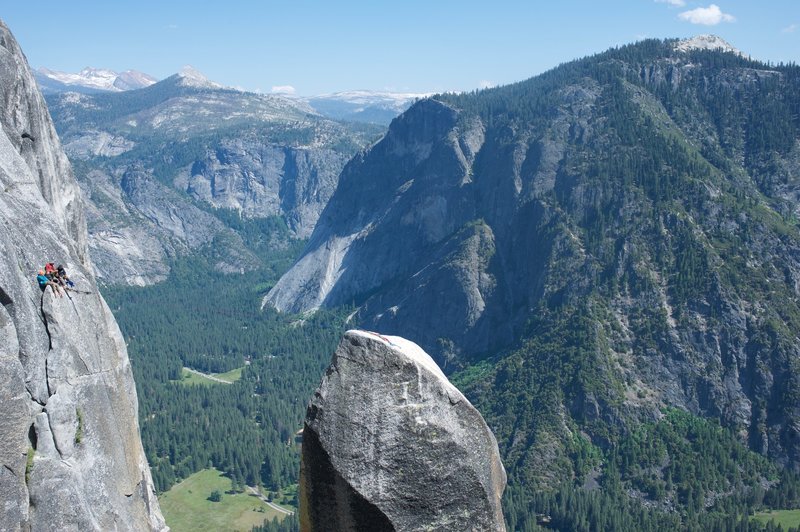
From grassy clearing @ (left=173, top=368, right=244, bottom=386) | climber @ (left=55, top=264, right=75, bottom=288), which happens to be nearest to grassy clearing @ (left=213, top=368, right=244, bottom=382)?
grassy clearing @ (left=173, top=368, right=244, bottom=386)

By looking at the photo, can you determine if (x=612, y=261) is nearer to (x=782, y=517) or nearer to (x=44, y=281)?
(x=782, y=517)

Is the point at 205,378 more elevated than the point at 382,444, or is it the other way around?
the point at 382,444

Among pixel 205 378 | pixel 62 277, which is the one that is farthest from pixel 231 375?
pixel 62 277

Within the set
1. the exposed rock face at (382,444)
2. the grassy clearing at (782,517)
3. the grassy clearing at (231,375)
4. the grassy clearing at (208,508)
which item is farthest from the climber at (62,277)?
the grassy clearing at (231,375)

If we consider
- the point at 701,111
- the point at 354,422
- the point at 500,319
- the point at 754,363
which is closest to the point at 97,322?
the point at 354,422

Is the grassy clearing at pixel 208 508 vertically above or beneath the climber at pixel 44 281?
beneath

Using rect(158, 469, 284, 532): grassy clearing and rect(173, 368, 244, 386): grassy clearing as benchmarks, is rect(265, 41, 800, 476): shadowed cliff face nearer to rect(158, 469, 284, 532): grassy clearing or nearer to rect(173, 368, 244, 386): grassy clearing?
rect(173, 368, 244, 386): grassy clearing

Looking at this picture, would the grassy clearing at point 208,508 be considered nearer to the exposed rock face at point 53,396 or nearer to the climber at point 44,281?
the exposed rock face at point 53,396
